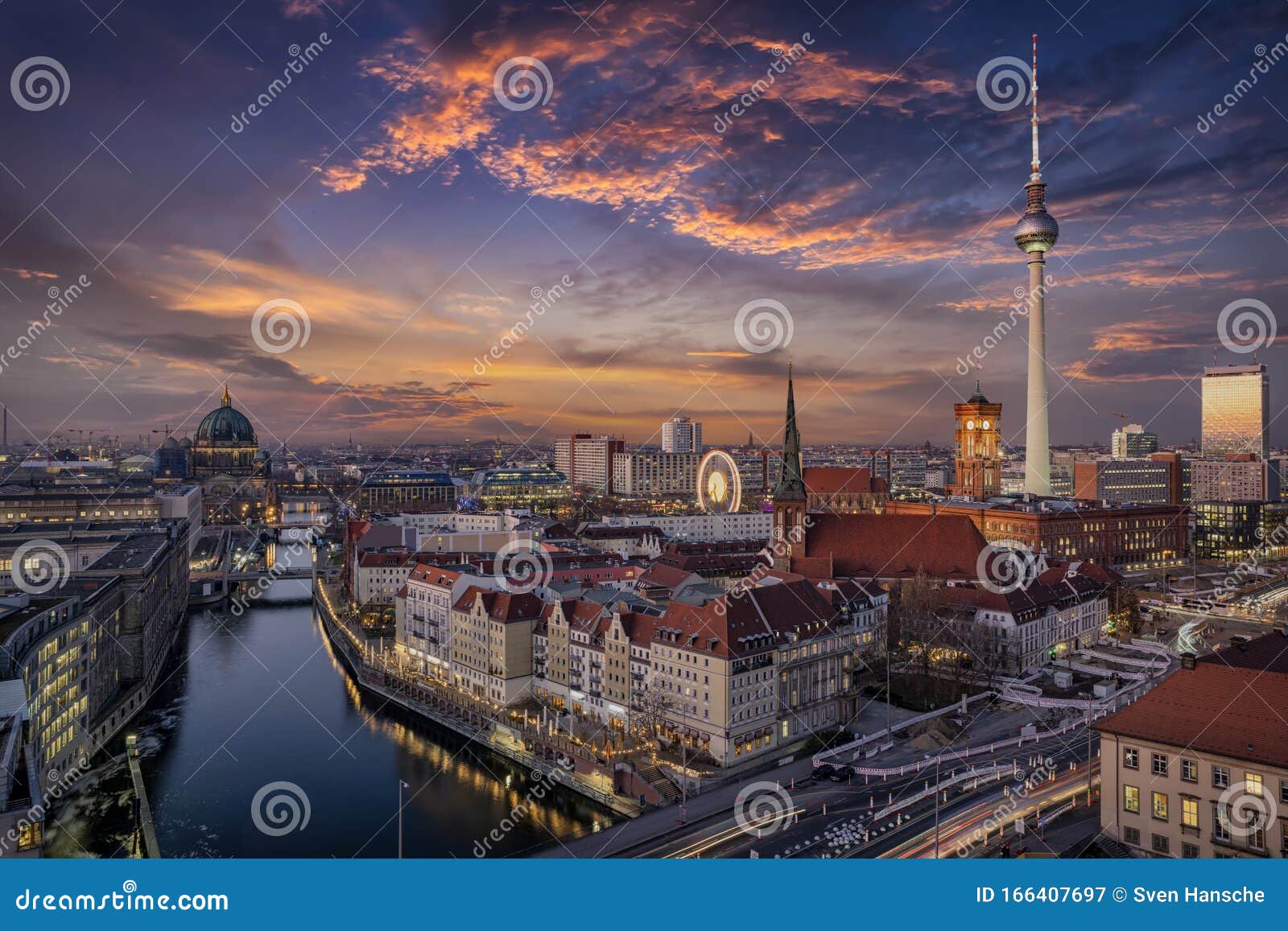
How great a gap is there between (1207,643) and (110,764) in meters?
18.7

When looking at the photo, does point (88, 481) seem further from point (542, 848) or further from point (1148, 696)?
point (1148, 696)

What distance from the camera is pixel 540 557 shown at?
19.8m

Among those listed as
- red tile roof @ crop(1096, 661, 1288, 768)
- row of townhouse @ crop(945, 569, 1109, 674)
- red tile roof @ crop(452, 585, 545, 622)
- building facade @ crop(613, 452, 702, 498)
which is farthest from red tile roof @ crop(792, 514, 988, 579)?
building facade @ crop(613, 452, 702, 498)

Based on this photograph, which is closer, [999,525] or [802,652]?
[802,652]

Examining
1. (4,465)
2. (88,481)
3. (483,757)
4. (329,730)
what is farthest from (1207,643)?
(4,465)

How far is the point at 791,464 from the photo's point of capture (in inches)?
715

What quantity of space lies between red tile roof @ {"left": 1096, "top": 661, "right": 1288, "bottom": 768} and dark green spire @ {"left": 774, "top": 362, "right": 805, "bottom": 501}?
1134 cm

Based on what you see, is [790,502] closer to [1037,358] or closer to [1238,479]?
[1037,358]

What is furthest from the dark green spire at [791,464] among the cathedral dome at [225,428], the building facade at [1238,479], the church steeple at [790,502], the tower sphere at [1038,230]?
the cathedral dome at [225,428]

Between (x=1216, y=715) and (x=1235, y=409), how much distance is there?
5328 cm

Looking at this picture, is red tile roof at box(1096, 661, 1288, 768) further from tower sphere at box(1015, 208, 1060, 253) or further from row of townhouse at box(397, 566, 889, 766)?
tower sphere at box(1015, 208, 1060, 253)

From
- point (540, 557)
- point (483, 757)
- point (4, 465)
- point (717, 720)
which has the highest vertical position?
point (4, 465)
